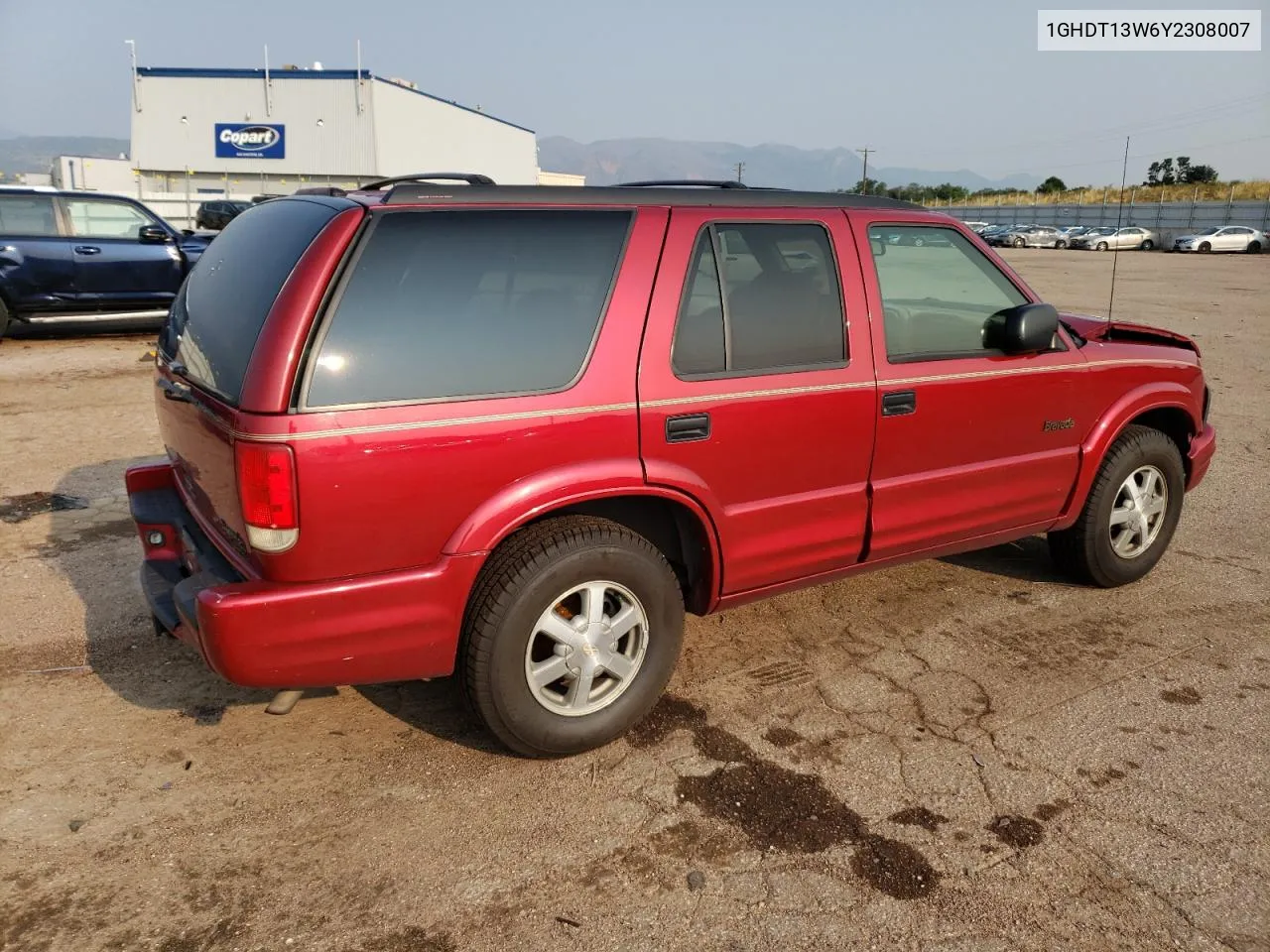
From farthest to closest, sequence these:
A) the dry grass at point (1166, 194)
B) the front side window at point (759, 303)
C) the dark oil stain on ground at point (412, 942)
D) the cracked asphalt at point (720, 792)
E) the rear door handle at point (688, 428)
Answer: the dry grass at point (1166, 194) → the front side window at point (759, 303) → the rear door handle at point (688, 428) → the cracked asphalt at point (720, 792) → the dark oil stain on ground at point (412, 942)

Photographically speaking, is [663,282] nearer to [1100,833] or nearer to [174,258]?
[1100,833]

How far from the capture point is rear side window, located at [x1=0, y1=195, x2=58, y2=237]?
448 inches

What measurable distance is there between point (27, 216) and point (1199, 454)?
1242cm

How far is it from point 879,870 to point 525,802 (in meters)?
1.08

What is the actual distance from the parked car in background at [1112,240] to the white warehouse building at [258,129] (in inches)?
1422

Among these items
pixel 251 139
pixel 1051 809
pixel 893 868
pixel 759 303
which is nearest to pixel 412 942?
pixel 893 868

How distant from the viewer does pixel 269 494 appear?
262 cm

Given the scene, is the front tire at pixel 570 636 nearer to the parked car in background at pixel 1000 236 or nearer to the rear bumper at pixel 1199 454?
the rear bumper at pixel 1199 454

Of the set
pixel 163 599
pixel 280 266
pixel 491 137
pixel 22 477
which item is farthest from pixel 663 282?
pixel 491 137

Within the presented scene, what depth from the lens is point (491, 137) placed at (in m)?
66.3

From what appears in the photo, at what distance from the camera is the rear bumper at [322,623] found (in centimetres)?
270

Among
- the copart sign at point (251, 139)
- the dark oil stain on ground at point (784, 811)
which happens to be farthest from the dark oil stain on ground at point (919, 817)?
the copart sign at point (251, 139)

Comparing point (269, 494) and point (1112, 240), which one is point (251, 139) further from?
point (269, 494)

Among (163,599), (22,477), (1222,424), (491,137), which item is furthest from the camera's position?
(491,137)
